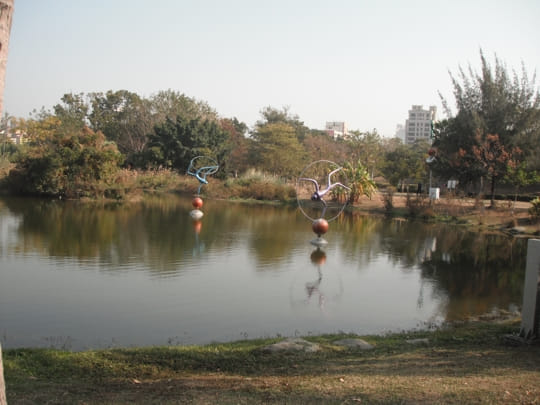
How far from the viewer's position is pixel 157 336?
7.87 meters

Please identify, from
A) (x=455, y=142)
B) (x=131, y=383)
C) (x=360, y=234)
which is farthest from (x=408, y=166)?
(x=131, y=383)

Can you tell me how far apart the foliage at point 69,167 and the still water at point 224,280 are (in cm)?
675

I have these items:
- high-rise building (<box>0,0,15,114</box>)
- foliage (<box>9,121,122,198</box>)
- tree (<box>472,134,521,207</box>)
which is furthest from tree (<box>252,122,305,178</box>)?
high-rise building (<box>0,0,15,114</box>)

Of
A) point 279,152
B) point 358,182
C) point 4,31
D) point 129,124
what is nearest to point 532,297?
point 4,31

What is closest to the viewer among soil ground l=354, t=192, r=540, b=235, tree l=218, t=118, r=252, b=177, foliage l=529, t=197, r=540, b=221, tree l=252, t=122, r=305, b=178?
foliage l=529, t=197, r=540, b=221

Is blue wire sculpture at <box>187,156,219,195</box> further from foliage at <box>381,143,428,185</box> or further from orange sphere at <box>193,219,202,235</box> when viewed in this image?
foliage at <box>381,143,428,185</box>

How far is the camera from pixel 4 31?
3.38 m

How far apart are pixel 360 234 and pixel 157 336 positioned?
546 inches

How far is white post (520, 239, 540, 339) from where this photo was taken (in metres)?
6.64

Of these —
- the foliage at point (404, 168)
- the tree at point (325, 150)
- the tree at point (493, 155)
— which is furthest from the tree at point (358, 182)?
the tree at point (325, 150)

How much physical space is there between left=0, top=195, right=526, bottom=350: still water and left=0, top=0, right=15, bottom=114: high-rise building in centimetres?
484

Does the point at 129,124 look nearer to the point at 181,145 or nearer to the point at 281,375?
the point at 181,145

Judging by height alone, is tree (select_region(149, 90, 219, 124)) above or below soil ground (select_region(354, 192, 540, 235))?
above

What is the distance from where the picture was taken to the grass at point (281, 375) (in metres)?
4.41
